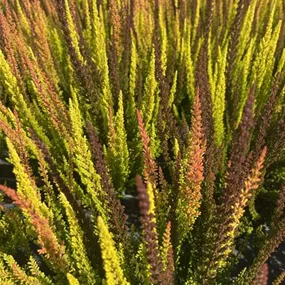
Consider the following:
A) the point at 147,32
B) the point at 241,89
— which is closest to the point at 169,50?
the point at 147,32

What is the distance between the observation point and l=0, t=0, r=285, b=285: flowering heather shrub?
1.27 feet

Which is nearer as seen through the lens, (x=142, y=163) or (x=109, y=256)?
(x=109, y=256)

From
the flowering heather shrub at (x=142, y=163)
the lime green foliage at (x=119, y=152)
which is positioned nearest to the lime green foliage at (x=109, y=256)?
the flowering heather shrub at (x=142, y=163)

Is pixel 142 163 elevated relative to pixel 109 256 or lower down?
lower down

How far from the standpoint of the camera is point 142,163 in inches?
32.4

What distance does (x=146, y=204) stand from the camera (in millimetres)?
261

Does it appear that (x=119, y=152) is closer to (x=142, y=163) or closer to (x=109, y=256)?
(x=142, y=163)

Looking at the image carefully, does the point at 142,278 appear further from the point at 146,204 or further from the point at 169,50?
the point at 169,50

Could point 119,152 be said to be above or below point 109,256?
below

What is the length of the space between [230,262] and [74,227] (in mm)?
313

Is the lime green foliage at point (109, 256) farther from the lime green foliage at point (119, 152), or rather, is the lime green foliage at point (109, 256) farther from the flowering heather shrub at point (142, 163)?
the lime green foliage at point (119, 152)

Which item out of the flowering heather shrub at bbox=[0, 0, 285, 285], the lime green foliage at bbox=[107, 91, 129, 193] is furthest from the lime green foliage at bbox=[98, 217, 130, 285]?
the lime green foliage at bbox=[107, 91, 129, 193]

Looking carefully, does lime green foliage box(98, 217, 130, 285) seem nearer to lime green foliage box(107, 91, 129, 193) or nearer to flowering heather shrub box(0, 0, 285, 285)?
flowering heather shrub box(0, 0, 285, 285)

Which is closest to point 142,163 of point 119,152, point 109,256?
point 119,152
